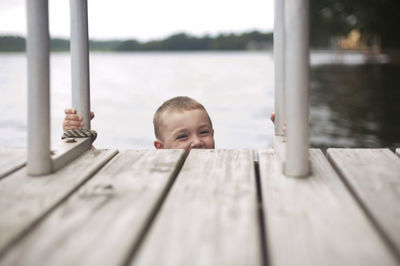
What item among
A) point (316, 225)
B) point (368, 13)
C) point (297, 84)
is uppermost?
point (368, 13)

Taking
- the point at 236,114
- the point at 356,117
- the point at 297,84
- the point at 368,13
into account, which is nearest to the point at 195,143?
the point at 297,84

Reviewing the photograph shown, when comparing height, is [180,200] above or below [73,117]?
below

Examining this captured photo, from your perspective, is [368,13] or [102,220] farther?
[368,13]

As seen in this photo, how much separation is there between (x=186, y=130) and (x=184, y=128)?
0.6 inches

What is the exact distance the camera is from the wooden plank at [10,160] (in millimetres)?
1346

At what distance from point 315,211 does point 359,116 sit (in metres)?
8.37

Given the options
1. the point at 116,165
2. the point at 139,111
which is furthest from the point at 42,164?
the point at 139,111

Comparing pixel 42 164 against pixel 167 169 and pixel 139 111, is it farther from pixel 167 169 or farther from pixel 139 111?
pixel 139 111

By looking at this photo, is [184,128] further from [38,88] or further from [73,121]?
[38,88]

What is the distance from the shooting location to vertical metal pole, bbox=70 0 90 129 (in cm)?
164

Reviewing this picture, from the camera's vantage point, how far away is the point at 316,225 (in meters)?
0.94

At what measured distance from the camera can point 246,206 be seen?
3.40 feet

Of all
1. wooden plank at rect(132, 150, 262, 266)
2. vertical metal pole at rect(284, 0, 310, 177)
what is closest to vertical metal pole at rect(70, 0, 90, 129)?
wooden plank at rect(132, 150, 262, 266)

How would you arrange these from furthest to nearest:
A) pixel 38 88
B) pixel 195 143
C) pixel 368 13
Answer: pixel 368 13 < pixel 195 143 < pixel 38 88
